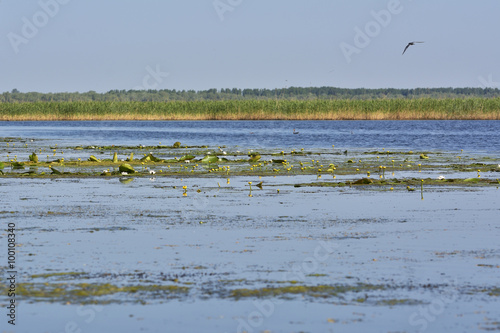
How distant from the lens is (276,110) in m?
98.9

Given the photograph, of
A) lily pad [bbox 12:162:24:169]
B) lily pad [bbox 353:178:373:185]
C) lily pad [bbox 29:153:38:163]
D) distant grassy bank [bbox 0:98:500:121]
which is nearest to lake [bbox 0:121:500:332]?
lily pad [bbox 353:178:373:185]

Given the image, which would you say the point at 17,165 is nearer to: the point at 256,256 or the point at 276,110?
the point at 256,256

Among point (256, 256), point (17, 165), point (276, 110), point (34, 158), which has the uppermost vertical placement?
point (276, 110)

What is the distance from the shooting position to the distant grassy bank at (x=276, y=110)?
303ft

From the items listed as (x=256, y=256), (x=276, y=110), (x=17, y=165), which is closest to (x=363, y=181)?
(x=256, y=256)

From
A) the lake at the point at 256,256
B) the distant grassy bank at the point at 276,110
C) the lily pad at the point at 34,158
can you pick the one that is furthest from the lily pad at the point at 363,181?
the distant grassy bank at the point at 276,110

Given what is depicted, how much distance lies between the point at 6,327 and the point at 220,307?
2.27 metres

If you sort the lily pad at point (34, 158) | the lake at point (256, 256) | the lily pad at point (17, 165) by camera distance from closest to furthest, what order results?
1. the lake at point (256, 256)
2. the lily pad at point (17, 165)
3. the lily pad at point (34, 158)

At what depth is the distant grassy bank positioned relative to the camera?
3639 inches

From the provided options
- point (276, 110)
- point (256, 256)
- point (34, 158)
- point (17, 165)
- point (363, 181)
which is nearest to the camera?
point (256, 256)

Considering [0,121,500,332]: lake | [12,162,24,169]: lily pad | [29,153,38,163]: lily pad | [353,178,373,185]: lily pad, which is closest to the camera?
[0,121,500,332]: lake

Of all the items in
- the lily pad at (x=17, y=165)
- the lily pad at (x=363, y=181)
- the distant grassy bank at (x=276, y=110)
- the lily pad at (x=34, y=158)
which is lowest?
the lily pad at (x=17, y=165)

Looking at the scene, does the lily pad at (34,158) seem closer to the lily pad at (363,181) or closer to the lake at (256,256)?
the lake at (256,256)

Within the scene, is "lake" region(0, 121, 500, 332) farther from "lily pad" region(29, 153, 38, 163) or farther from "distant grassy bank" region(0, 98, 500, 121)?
"distant grassy bank" region(0, 98, 500, 121)
